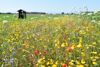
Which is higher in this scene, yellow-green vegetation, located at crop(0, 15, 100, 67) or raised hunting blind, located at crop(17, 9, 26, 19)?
yellow-green vegetation, located at crop(0, 15, 100, 67)

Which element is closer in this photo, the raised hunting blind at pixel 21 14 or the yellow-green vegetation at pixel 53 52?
→ the yellow-green vegetation at pixel 53 52

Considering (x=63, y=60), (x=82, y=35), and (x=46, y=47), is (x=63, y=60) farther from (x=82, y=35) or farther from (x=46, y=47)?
(x=82, y=35)

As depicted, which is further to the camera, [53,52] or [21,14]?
[21,14]

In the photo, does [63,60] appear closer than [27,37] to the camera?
Yes

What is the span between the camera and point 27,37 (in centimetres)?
881

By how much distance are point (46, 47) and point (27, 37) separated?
1.54 m

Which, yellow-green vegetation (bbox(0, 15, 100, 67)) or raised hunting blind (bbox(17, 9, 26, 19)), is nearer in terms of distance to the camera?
yellow-green vegetation (bbox(0, 15, 100, 67))

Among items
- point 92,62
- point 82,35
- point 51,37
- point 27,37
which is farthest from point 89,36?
point 92,62

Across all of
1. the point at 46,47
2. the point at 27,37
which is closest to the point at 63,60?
the point at 46,47

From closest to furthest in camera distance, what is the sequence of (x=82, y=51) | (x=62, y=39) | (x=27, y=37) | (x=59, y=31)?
1. (x=82, y=51)
2. (x=62, y=39)
3. (x=27, y=37)
4. (x=59, y=31)

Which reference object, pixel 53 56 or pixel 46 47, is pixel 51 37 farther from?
pixel 53 56

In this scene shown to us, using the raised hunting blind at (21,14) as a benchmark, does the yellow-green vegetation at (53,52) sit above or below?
above

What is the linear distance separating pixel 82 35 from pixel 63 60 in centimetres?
249

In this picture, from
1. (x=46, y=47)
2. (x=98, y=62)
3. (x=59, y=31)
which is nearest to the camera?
(x=98, y=62)
